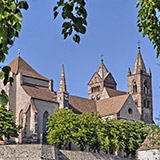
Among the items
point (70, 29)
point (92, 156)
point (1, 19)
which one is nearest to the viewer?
point (1, 19)

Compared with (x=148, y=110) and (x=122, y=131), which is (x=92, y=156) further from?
(x=148, y=110)

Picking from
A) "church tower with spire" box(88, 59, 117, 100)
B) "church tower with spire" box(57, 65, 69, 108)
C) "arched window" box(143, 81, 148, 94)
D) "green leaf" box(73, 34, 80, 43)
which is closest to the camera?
"green leaf" box(73, 34, 80, 43)

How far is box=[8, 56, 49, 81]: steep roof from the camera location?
66.6m

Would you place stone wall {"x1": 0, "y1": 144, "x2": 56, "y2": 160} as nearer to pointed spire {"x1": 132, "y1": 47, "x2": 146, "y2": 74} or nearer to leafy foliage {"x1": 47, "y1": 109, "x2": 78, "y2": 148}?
leafy foliage {"x1": 47, "y1": 109, "x2": 78, "y2": 148}

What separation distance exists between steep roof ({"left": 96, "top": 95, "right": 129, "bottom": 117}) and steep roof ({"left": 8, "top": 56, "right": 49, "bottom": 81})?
12.1 meters

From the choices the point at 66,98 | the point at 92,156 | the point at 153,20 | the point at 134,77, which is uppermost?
the point at 134,77

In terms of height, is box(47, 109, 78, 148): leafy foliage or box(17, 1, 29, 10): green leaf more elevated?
box(47, 109, 78, 148): leafy foliage

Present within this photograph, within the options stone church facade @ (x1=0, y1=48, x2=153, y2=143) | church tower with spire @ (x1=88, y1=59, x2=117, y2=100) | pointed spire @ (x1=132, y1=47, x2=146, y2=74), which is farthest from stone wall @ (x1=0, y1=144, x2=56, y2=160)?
church tower with spire @ (x1=88, y1=59, x2=117, y2=100)

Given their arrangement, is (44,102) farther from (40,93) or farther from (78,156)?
(78,156)

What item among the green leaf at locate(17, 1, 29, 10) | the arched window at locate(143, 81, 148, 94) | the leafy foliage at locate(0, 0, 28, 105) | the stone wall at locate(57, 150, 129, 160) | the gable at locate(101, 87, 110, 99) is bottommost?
the stone wall at locate(57, 150, 129, 160)

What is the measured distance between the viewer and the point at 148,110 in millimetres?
84250

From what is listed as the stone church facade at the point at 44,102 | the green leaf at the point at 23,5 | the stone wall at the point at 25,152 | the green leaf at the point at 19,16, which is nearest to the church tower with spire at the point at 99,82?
the stone church facade at the point at 44,102

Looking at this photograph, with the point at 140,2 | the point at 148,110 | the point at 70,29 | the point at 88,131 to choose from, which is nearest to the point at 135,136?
the point at 88,131

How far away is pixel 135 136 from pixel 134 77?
30.8 meters
